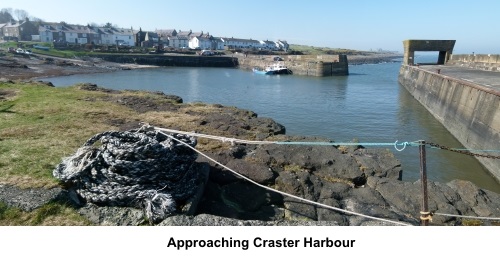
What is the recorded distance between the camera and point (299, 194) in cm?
746

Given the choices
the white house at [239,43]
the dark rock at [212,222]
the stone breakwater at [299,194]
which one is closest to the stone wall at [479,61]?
the stone breakwater at [299,194]

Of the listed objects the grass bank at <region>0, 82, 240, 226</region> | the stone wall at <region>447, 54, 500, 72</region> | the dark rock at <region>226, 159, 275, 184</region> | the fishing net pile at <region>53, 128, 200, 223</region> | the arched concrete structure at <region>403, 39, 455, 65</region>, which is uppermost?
the arched concrete structure at <region>403, 39, 455, 65</region>

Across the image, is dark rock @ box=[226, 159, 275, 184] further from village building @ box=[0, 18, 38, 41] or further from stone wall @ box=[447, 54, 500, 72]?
village building @ box=[0, 18, 38, 41]

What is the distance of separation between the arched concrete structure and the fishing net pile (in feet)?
151

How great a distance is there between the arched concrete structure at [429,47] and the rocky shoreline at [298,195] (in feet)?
130

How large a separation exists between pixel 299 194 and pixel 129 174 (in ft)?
12.5

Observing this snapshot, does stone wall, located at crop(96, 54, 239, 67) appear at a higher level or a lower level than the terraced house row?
lower

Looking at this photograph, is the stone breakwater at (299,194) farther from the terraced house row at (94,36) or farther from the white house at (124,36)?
the white house at (124,36)

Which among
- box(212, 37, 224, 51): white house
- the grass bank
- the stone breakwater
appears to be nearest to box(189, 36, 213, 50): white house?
box(212, 37, 224, 51): white house

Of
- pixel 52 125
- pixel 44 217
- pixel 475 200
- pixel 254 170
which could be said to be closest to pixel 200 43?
A: pixel 52 125

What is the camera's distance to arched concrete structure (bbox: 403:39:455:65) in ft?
143

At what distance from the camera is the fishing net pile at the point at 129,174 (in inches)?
196

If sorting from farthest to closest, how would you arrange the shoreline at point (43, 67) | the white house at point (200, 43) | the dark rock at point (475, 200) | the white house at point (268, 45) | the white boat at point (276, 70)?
the white house at point (268, 45) < the white house at point (200, 43) < the white boat at point (276, 70) < the shoreline at point (43, 67) < the dark rock at point (475, 200)
